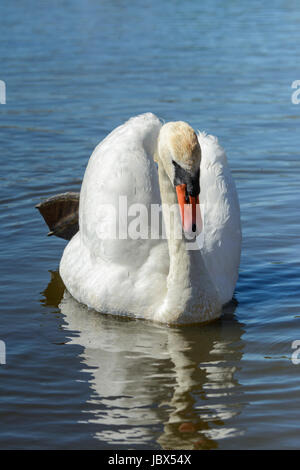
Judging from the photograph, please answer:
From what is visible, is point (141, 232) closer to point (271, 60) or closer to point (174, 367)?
point (174, 367)

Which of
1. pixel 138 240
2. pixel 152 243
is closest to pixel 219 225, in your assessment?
pixel 152 243

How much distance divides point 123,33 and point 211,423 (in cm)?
1730

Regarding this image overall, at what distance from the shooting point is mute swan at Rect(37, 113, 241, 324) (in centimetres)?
632

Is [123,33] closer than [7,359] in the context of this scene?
No

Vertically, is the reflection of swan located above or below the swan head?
below

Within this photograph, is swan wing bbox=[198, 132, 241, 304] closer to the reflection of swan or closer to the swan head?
the reflection of swan

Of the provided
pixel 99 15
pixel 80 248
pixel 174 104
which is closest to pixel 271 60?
pixel 174 104

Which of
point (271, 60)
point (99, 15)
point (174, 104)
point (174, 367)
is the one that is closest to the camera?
point (174, 367)

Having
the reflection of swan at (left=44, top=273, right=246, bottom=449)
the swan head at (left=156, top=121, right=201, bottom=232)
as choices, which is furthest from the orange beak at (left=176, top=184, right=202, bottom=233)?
the reflection of swan at (left=44, top=273, right=246, bottom=449)

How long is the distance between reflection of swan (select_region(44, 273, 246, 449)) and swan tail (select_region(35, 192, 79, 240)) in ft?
3.79

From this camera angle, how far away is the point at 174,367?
→ 5949mm

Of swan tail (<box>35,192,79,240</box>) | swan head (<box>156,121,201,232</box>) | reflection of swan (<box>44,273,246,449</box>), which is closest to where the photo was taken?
reflection of swan (<box>44,273,246,449</box>)

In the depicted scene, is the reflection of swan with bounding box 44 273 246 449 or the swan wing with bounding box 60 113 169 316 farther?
the swan wing with bounding box 60 113 169 316

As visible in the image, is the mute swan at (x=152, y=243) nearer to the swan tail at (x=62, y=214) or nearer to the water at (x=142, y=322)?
the water at (x=142, y=322)
